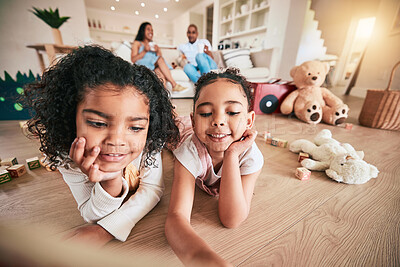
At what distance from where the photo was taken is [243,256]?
0.42 m

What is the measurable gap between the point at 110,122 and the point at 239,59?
2577 millimetres

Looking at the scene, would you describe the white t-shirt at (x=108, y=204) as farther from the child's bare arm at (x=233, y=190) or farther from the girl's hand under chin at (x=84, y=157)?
the child's bare arm at (x=233, y=190)

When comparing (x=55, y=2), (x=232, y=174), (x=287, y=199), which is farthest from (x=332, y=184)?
(x=55, y=2)

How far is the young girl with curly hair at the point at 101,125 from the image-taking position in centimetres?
A: 34

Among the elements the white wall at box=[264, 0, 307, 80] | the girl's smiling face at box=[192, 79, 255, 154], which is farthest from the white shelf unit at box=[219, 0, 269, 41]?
the girl's smiling face at box=[192, 79, 255, 154]

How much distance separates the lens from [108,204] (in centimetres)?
42

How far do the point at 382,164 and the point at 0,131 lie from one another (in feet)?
7.21

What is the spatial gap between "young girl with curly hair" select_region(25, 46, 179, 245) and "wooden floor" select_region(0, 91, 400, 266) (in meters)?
0.07

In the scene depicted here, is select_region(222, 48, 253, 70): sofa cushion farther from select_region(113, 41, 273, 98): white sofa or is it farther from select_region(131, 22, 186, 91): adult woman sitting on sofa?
select_region(131, 22, 186, 91): adult woman sitting on sofa

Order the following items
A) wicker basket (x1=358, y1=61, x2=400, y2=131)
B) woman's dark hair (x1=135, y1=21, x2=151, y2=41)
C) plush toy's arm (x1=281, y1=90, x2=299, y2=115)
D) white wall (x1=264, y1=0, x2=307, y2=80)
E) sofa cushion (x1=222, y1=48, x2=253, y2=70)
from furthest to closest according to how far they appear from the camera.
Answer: white wall (x1=264, y1=0, x2=307, y2=80), sofa cushion (x1=222, y1=48, x2=253, y2=70), woman's dark hair (x1=135, y1=21, x2=151, y2=41), plush toy's arm (x1=281, y1=90, x2=299, y2=115), wicker basket (x1=358, y1=61, x2=400, y2=131)

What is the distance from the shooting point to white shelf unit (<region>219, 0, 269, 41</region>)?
306 centimetres

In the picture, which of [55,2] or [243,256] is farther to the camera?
[55,2]

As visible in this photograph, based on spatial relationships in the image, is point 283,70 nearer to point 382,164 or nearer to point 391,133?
point 391,133

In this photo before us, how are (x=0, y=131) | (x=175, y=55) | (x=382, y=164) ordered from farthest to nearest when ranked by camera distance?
1. (x=175, y=55)
2. (x=0, y=131)
3. (x=382, y=164)
